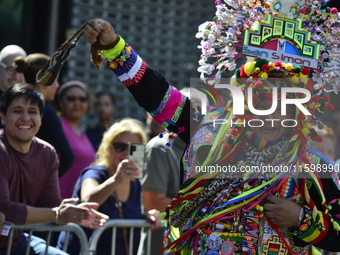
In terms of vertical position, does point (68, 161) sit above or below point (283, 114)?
below

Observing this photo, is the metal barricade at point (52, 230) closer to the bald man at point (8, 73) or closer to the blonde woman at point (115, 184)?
the blonde woman at point (115, 184)

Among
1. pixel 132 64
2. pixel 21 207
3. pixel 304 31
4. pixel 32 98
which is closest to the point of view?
pixel 132 64

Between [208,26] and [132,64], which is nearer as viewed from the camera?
[132,64]

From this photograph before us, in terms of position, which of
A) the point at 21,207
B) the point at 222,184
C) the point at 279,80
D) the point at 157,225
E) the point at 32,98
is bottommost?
the point at 157,225

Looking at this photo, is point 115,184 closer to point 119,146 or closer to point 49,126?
point 119,146

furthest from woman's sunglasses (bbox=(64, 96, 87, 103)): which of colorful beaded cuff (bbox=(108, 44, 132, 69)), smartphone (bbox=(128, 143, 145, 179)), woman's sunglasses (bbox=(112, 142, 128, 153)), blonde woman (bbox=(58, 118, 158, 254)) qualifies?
colorful beaded cuff (bbox=(108, 44, 132, 69))

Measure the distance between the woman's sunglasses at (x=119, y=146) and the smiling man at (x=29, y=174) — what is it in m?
0.63

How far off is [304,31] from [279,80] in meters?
0.36

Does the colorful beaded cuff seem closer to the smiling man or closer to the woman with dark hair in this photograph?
the smiling man

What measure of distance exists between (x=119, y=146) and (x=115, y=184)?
0.42 meters

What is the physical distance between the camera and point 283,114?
2654 mm

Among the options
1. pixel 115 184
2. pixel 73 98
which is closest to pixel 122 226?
pixel 115 184

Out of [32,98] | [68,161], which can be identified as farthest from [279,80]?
[68,161]

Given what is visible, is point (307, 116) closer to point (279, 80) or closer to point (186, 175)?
point (279, 80)
